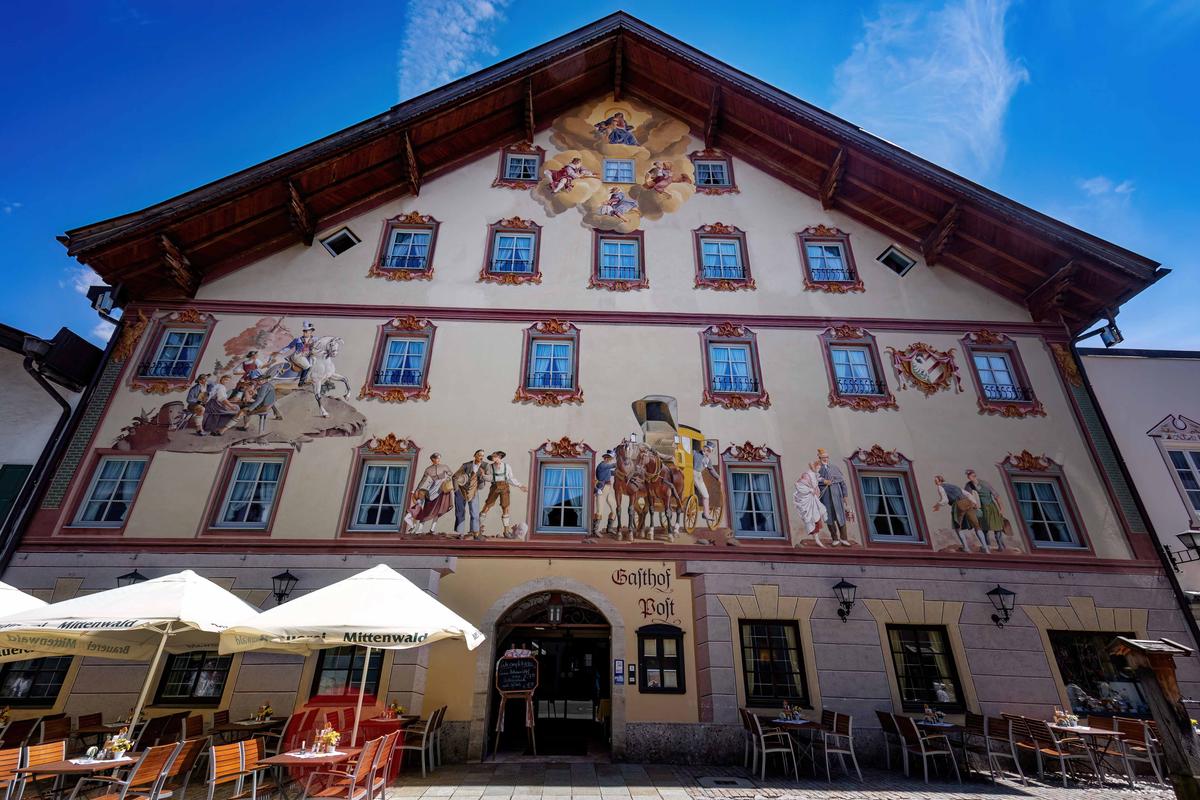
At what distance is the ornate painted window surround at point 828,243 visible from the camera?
15484 mm

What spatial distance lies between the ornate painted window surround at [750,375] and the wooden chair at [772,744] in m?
6.67

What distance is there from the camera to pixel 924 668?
11.5 metres

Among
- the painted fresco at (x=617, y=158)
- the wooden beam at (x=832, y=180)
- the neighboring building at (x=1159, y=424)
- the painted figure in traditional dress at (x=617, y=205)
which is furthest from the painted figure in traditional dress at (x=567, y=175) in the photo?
the neighboring building at (x=1159, y=424)

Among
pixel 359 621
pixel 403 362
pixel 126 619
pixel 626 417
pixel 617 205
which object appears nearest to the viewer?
pixel 126 619

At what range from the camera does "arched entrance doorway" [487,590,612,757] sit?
12113 millimetres

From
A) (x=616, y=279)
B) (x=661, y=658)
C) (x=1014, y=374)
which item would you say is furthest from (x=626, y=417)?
(x=1014, y=374)

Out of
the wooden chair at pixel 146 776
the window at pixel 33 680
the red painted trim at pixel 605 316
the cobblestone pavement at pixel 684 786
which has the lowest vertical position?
the cobblestone pavement at pixel 684 786

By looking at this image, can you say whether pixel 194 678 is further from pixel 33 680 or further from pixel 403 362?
pixel 403 362

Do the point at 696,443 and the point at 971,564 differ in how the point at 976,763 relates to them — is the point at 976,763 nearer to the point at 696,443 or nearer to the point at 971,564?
the point at 971,564

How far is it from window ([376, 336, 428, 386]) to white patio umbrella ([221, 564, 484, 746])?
636cm

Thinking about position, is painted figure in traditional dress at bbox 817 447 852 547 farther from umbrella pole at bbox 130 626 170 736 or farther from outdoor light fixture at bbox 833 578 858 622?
umbrella pole at bbox 130 626 170 736

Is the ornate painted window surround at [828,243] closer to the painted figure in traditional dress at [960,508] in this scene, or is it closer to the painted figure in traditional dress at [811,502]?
the painted figure in traditional dress at [811,502]

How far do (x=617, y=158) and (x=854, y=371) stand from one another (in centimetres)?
960

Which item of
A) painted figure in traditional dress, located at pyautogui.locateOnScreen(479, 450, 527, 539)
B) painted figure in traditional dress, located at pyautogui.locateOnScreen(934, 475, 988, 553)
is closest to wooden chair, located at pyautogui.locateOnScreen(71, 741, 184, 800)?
painted figure in traditional dress, located at pyautogui.locateOnScreen(479, 450, 527, 539)
